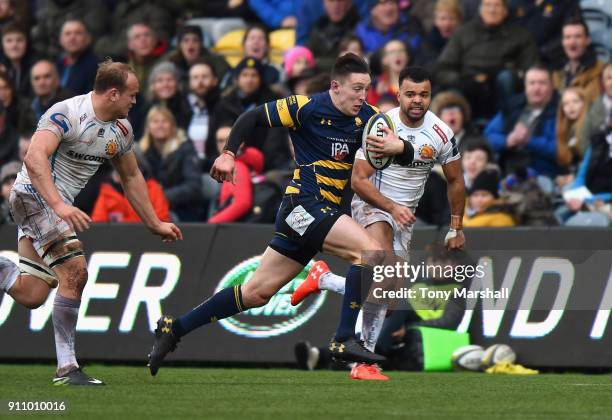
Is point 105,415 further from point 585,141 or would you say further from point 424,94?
point 585,141

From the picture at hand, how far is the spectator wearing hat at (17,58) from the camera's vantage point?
781 inches

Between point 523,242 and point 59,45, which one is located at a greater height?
point 59,45

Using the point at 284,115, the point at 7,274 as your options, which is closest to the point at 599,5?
the point at 284,115

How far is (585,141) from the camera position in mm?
16078

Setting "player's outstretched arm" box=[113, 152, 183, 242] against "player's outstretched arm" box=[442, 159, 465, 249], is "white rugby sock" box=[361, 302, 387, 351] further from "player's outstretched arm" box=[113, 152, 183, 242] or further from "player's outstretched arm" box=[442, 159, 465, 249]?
"player's outstretched arm" box=[113, 152, 183, 242]

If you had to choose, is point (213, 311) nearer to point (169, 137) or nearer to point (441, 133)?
point (441, 133)

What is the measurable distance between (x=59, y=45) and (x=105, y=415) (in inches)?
508

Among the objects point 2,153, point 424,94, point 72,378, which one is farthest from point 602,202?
point 2,153

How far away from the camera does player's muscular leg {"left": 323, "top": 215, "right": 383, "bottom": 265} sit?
35.8 ft

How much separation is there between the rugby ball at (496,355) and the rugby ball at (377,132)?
295 cm

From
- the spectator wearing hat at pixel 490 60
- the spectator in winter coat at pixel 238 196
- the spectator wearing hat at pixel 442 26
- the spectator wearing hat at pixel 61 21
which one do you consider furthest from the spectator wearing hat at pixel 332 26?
the spectator wearing hat at pixel 61 21


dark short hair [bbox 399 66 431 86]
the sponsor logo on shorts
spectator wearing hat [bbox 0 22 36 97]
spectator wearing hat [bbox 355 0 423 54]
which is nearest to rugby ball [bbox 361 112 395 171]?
dark short hair [bbox 399 66 431 86]

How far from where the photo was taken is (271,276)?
11195 mm

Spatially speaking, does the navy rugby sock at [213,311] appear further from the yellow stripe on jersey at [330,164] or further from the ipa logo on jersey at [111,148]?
the ipa logo on jersey at [111,148]
